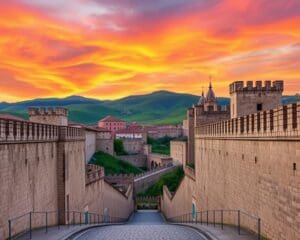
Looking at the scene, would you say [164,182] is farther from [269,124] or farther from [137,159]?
[269,124]

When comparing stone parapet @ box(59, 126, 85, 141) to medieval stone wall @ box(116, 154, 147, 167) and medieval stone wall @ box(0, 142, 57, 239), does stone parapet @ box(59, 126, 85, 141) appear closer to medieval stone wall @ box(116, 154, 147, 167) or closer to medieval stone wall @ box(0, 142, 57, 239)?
medieval stone wall @ box(0, 142, 57, 239)

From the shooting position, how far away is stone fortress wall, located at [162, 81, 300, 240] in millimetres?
13461

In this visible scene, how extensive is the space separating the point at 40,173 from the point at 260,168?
10910 mm

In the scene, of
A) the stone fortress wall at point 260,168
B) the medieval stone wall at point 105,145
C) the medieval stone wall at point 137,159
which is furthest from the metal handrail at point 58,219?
the medieval stone wall at point 137,159

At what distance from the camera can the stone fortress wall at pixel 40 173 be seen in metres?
16.2

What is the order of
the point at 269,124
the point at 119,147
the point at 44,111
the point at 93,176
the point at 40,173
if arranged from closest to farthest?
the point at 269,124 < the point at 40,173 < the point at 93,176 < the point at 44,111 < the point at 119,147

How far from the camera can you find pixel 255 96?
125ft

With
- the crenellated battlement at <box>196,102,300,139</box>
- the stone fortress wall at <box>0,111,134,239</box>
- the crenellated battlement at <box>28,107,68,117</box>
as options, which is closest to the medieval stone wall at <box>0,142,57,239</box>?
the stone fortress wall at <box>0,111,134,239</box>

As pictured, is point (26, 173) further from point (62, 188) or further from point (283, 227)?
point (283, 227)

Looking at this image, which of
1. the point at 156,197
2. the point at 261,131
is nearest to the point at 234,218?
the point at 261,131

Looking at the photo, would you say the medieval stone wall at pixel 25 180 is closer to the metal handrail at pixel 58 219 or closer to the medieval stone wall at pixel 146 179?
the metal handrail at pixel 58 219

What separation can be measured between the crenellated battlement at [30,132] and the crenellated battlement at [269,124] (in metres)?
10.1

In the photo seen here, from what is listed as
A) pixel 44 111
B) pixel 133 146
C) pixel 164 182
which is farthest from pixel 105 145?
pixel 44 111

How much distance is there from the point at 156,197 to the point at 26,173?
56.1m
